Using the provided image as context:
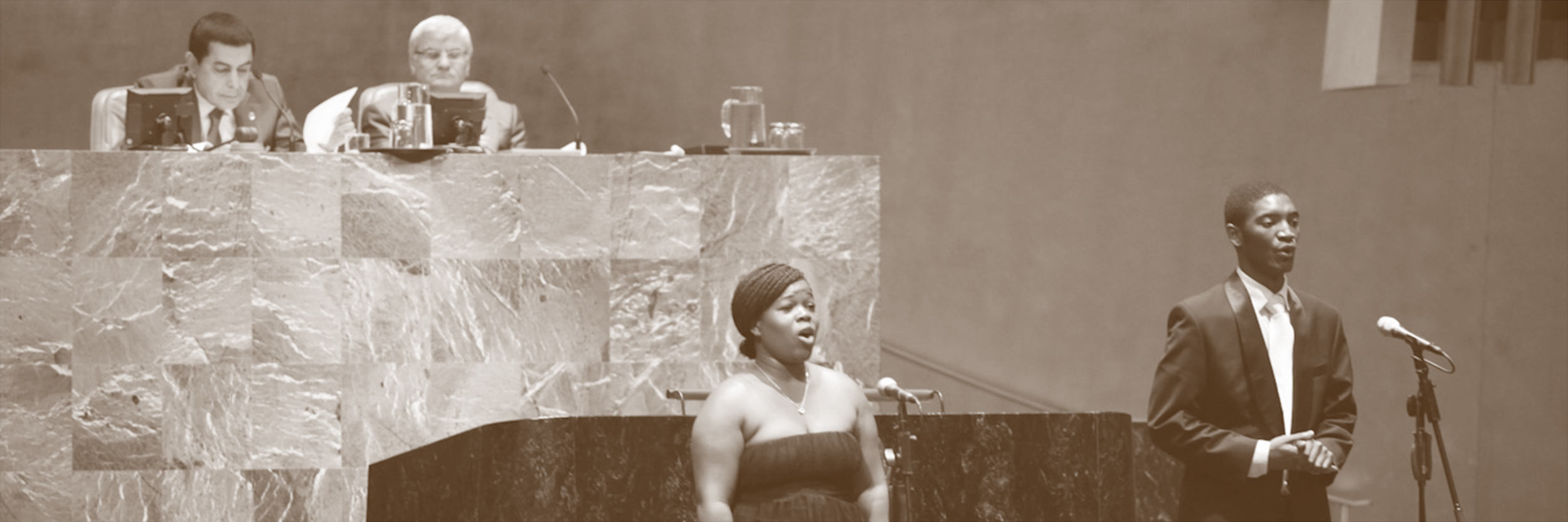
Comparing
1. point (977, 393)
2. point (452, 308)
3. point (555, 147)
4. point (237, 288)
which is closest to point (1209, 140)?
point (977, 393)

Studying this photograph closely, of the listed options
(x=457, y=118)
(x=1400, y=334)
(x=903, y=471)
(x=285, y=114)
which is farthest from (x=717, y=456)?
(x=285, y=114)

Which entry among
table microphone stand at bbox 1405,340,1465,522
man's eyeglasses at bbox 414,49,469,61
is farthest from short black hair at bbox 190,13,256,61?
table microphone stand at bbox 1405,340,1465,522

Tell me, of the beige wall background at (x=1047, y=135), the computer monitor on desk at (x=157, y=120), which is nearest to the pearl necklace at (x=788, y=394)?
the computer monitor on desk at (x=157, y=120)

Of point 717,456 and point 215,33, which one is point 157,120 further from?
point 717,456

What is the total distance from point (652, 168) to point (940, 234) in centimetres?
258

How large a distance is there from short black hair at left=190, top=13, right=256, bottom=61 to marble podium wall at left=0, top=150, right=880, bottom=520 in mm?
754

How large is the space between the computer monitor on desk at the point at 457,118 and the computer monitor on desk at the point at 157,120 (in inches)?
32.5

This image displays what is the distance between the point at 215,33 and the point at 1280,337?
415 centimetres

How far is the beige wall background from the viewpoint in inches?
338

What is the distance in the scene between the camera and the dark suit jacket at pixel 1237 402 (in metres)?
4.27

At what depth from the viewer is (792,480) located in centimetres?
394

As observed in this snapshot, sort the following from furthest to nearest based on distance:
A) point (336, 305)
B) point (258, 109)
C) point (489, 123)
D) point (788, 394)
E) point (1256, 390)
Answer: point (489, 123) < point (258, 109) < point (336, 305) < point (1256, 390) < point (788, 394)

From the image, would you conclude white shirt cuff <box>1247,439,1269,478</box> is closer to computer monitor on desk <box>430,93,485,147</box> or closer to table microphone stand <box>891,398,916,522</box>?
table microphone stand <box>891,398,916,522</box>

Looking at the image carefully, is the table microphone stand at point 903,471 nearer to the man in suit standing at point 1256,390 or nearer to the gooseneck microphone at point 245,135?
the man in suit standing at point 1256,390
